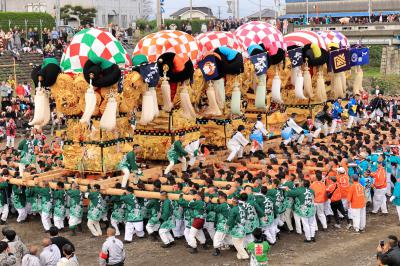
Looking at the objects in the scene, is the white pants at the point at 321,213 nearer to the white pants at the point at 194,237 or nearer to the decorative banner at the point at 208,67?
the white pants at the point at 194,237

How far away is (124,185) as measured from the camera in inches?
579

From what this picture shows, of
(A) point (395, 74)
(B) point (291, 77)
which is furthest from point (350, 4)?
(B) point (291, 77)

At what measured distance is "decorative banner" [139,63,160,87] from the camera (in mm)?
15656

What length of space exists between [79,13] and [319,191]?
3426cm

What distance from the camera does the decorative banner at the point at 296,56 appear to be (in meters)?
20.5

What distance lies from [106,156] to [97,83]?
1.68 meters

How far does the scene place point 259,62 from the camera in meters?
19.1

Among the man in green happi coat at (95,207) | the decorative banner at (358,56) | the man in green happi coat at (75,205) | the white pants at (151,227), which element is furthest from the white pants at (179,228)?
the decorative banner at (358,56)

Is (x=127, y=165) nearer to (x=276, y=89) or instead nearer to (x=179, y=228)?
(x=179, y=228)

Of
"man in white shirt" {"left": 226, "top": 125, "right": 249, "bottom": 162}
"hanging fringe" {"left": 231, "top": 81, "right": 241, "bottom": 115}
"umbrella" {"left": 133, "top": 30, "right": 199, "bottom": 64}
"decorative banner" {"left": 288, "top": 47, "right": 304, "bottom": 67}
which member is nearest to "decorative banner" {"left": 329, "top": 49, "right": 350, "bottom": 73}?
"decorative banner" {"left": 288, "top": 47, "right": 304, "bottom": 67}

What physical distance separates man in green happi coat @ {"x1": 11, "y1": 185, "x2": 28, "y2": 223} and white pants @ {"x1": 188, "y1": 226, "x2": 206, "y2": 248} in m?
4.24

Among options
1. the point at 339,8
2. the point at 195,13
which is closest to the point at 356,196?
the point at 339,8

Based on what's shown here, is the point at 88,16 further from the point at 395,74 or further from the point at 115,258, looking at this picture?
the point at 115,258

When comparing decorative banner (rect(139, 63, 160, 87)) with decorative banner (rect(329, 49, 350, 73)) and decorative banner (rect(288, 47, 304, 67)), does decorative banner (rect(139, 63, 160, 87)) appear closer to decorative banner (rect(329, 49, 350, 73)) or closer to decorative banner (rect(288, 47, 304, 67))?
decorative banner (rect(288, 47, 304, 67))
